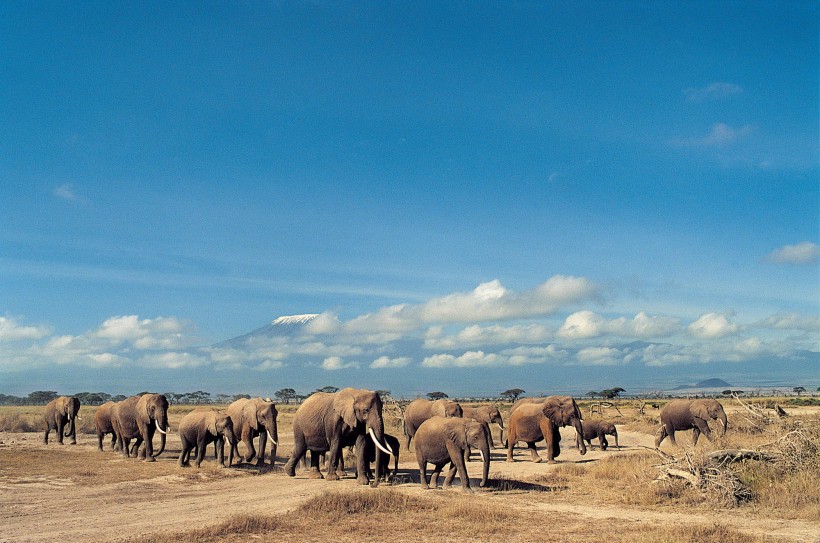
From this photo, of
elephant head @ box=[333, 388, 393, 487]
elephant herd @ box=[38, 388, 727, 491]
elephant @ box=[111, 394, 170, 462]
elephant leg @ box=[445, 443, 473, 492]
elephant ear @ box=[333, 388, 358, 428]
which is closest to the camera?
elephant leg @ box=[445, 443, 473, 492]

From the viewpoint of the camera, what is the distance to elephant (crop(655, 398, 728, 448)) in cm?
3509

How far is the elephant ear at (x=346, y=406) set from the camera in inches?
911

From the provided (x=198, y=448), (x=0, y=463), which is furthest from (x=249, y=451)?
(x=0, y=463)

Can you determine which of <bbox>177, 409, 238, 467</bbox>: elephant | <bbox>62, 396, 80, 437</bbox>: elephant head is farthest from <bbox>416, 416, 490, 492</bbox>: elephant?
<bbox>62, 396, 80, 437</bbox>: elephant head

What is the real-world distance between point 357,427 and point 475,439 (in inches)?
173

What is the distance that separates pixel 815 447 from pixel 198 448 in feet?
75.4

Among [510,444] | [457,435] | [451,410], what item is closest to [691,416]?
[510,444]

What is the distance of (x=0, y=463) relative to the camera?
2936cm

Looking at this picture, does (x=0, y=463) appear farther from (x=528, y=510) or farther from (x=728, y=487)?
(x=728, y=487)

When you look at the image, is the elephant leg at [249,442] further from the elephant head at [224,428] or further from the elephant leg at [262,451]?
the elephant head at [224,428]

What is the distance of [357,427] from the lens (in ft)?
76.2

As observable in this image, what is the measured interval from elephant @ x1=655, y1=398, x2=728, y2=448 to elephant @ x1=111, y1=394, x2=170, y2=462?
80.3ft

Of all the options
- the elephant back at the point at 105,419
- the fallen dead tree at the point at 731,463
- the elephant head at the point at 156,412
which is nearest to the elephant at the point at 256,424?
the elephant head at the point at 156,412

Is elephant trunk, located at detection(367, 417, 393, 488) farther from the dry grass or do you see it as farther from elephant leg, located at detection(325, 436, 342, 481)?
the dry grass
